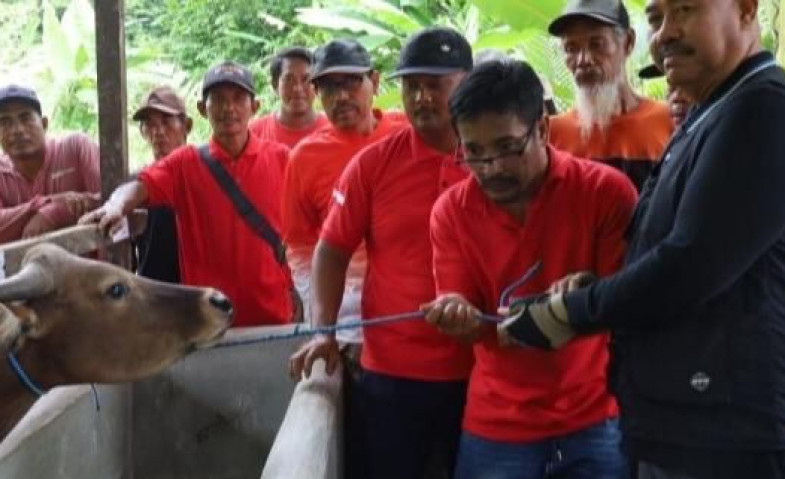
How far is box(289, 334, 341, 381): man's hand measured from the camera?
3.92 m

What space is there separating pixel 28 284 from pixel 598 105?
2.20 meters

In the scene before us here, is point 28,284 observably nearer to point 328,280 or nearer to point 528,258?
point 328,280

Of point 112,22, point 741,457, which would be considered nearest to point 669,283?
point 741,457

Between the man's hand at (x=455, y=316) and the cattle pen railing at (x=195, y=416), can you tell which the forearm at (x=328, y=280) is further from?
the cattle pen railing at (x=195, y=416)

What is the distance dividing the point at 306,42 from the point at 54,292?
12093 millimetres

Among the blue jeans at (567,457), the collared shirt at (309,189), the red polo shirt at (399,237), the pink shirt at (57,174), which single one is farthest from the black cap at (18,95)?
the blue jeans at (567,457)

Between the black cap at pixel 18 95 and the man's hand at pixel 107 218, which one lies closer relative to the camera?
the man's hand at pixel 107 218

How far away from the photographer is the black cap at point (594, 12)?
398cm

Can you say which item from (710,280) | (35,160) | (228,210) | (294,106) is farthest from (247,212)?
(710,280)

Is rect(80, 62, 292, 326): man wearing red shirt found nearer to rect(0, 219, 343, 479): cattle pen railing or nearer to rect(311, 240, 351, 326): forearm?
rect(0, 219, 343, 479): cattle pen railing

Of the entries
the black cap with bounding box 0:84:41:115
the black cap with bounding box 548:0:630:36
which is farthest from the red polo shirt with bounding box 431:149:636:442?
the black cap with bounding box 0:84:41:115

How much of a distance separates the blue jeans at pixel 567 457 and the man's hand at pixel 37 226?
9.44 ft

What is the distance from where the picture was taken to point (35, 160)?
5.55 metres

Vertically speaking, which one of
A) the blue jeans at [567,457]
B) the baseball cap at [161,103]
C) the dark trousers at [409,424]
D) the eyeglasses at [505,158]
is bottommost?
the dark trousers at [409,424]
